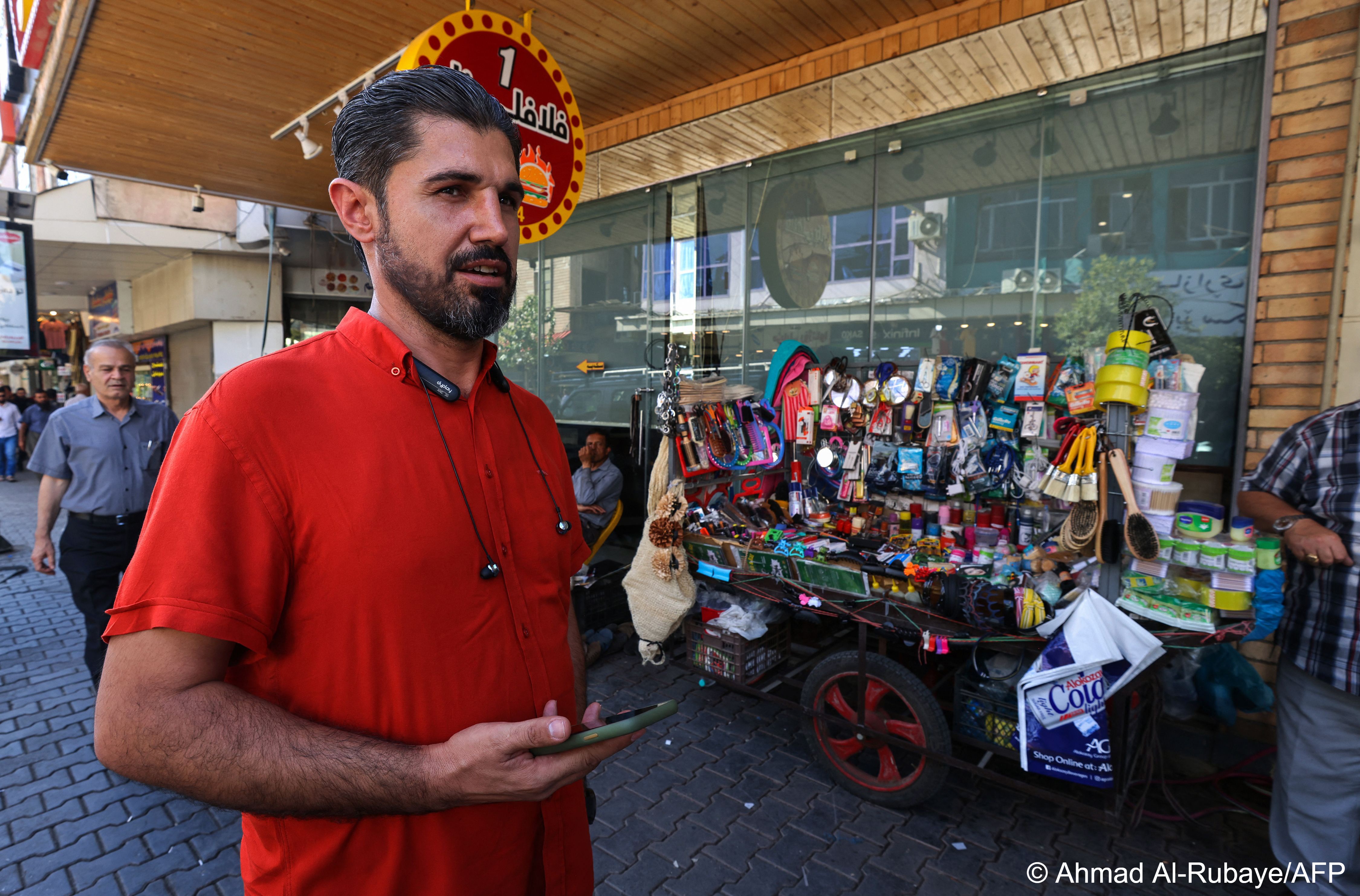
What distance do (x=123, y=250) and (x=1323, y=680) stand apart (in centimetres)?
1721

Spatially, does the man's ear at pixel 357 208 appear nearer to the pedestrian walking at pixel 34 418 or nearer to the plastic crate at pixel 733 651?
the plastic crate at pixel 733 651

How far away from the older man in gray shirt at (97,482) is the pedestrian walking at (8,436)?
15.0 metres

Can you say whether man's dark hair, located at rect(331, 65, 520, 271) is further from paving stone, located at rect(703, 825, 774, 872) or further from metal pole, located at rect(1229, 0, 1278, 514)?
metal pole, located at rect(1229, 0, 1278, 514)

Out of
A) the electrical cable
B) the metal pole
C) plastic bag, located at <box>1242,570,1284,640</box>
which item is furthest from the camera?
the electrical cable

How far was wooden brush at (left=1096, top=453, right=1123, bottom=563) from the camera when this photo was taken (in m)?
2.86

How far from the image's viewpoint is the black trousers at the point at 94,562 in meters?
4.10

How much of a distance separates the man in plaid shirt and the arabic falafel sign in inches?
148

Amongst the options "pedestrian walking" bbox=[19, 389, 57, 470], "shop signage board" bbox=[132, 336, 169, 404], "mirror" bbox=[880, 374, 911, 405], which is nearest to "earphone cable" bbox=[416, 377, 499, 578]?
"mirror" bbox=[880, 374, 911, 405]

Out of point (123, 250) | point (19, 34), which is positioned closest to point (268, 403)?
point (19, 34)

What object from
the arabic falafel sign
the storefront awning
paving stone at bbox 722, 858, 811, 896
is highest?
the storefront awning

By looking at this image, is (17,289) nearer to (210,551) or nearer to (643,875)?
(643,875)

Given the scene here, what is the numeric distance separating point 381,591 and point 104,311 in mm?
22501

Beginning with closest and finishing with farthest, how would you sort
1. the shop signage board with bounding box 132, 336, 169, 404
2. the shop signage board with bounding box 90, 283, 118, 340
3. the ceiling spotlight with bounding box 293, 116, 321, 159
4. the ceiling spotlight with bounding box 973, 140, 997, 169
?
the ceiling spotlight with bounding box 973, 140, 997, 169, the ceiling spotlight with bounding box 293, 116, 321, 159, the shop signage board with bounding box 132, 336, 169, 404, the shop signage board with bounding box 90, 283, 118, 340

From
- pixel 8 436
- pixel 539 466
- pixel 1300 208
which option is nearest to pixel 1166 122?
pixel 1300 208
